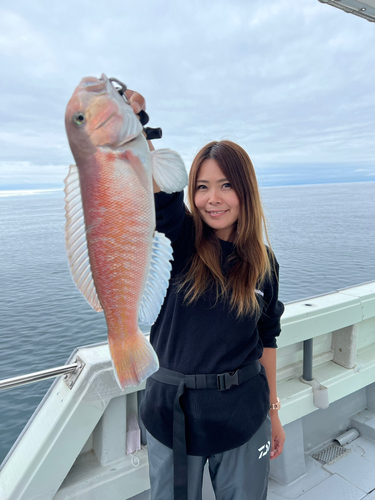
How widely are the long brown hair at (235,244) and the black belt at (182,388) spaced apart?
0.80ft

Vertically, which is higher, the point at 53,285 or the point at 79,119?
the point at 79,119

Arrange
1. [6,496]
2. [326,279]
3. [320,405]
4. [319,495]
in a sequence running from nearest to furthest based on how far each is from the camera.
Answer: [6,496]
[319,495]
[320,405]
[326,279]

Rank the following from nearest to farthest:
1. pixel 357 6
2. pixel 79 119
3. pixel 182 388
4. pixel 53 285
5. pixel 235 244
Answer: pixel 79 119 → pixel 182 388 → pixel 235 244 → pixel 357 6 → pixel 53 285

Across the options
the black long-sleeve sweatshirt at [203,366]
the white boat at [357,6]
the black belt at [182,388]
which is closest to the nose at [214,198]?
the black long-sleeve sweatshirt at [203,366]

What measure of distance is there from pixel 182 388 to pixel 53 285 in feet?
21.7

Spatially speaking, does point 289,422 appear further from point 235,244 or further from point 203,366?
point 235,244

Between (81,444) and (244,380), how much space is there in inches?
35.2

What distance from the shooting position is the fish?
0.71 meters

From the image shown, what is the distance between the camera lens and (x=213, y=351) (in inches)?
51.5

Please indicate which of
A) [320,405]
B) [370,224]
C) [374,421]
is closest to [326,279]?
[374,421]

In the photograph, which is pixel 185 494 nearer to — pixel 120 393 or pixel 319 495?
pixel 120 393

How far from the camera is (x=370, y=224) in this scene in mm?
17781

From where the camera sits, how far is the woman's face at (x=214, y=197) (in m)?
1.31

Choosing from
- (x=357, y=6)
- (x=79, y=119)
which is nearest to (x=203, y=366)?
(x=79, y=119)
